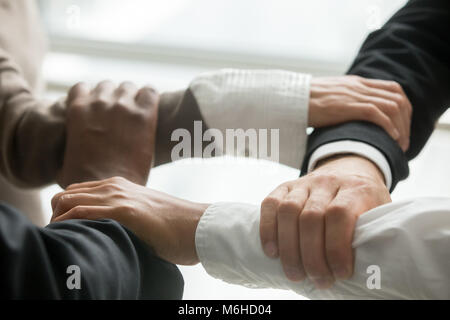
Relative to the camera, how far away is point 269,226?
1.42 ft

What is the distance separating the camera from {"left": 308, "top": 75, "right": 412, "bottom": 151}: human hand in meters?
0.61

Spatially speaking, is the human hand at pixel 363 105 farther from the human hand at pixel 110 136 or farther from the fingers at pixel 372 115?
the human hand at pixel 110 136

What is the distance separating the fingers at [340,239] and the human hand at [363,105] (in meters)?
0.21

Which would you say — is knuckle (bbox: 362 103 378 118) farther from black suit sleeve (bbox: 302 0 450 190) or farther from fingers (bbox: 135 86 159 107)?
fingers (bbox: 135 86 159 107)

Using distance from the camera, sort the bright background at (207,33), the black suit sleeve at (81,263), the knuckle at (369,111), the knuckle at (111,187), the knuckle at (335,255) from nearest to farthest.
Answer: the black suit sleeve at (81,263) → the knuckle at (335,255) → the knuckle at (111,187) → the knuckle at (369,111) → the bright background at (207,33)

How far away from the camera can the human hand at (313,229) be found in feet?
1.33

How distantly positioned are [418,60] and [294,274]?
0.37 metres

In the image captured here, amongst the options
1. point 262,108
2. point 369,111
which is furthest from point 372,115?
point 262,108

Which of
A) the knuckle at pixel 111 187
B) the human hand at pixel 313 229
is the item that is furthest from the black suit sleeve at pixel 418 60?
the knuckle at pixel 111 187

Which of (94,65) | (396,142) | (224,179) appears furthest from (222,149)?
(94,65)

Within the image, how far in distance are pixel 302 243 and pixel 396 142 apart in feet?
0.84

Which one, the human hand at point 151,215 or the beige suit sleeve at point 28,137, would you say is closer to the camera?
the human hand at point 151,215
